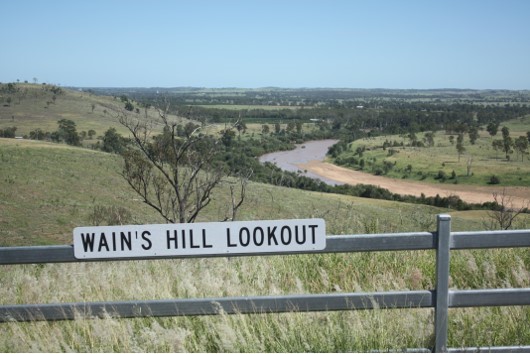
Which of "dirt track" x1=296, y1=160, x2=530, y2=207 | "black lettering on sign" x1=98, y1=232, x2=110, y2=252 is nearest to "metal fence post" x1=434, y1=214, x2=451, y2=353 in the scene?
"black lettering on sign" x1=98, y1=232, x2=110, y2=252

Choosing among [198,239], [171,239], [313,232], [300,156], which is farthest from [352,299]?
[300,156]

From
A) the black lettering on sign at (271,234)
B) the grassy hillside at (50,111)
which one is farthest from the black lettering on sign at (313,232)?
the grassy hillside at (50,111)

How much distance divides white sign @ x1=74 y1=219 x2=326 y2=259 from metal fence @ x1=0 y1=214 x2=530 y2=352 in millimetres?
98

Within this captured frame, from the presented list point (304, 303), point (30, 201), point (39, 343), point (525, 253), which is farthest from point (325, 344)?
point (30, 201)

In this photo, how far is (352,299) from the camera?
12.9 ft

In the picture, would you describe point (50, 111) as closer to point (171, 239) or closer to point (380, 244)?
point (171, 239)

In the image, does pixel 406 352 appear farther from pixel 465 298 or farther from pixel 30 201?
pixel 30 201

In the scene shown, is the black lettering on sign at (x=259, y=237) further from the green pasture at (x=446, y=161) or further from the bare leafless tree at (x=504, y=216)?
the green pasture at (x=446, y=161)

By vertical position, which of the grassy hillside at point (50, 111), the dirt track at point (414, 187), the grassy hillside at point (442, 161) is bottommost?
the dirt track at point (414, 187)

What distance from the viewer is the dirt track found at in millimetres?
77875

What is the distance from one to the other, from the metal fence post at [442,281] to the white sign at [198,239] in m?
0.83

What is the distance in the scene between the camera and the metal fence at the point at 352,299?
A: 386 cm

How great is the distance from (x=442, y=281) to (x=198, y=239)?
1.79 m

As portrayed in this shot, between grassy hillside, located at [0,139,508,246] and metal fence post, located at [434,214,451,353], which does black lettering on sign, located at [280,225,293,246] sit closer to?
metal fence post, located at [434,214,451,353]
